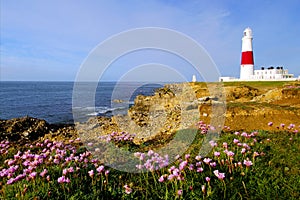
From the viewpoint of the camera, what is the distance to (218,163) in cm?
430

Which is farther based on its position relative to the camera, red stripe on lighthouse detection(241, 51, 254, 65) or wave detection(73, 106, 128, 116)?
red stripe on lighthouse detection(241, 51, 254, 65)

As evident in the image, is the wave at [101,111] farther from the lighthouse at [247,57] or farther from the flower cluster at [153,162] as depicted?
the lighthouse at [247,57]

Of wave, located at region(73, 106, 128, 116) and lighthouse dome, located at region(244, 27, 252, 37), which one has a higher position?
lighthouse dome, located at region(244, 27, 252, 37)


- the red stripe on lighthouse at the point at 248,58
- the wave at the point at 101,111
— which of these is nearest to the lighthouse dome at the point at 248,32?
the red stripe on lighthouse at the point at 248,58

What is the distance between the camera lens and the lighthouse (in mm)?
44375

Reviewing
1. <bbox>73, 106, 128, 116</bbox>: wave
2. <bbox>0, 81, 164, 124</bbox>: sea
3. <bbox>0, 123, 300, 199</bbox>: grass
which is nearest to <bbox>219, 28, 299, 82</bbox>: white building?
<bbox>0, 81, 164, 124</bbox>: sea

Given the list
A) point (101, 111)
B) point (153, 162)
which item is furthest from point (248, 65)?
point (153, 162)

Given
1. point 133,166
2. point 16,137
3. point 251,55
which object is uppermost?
point 251,55

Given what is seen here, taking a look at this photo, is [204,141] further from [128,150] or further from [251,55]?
[251,55]

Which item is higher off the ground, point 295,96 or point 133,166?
point 295,96

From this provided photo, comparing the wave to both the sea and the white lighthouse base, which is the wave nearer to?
the sea

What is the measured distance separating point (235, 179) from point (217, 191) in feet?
1.49

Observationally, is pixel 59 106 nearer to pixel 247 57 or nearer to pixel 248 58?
pixel 247 57

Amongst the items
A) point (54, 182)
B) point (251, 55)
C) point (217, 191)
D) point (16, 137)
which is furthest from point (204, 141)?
point (251, 55)
